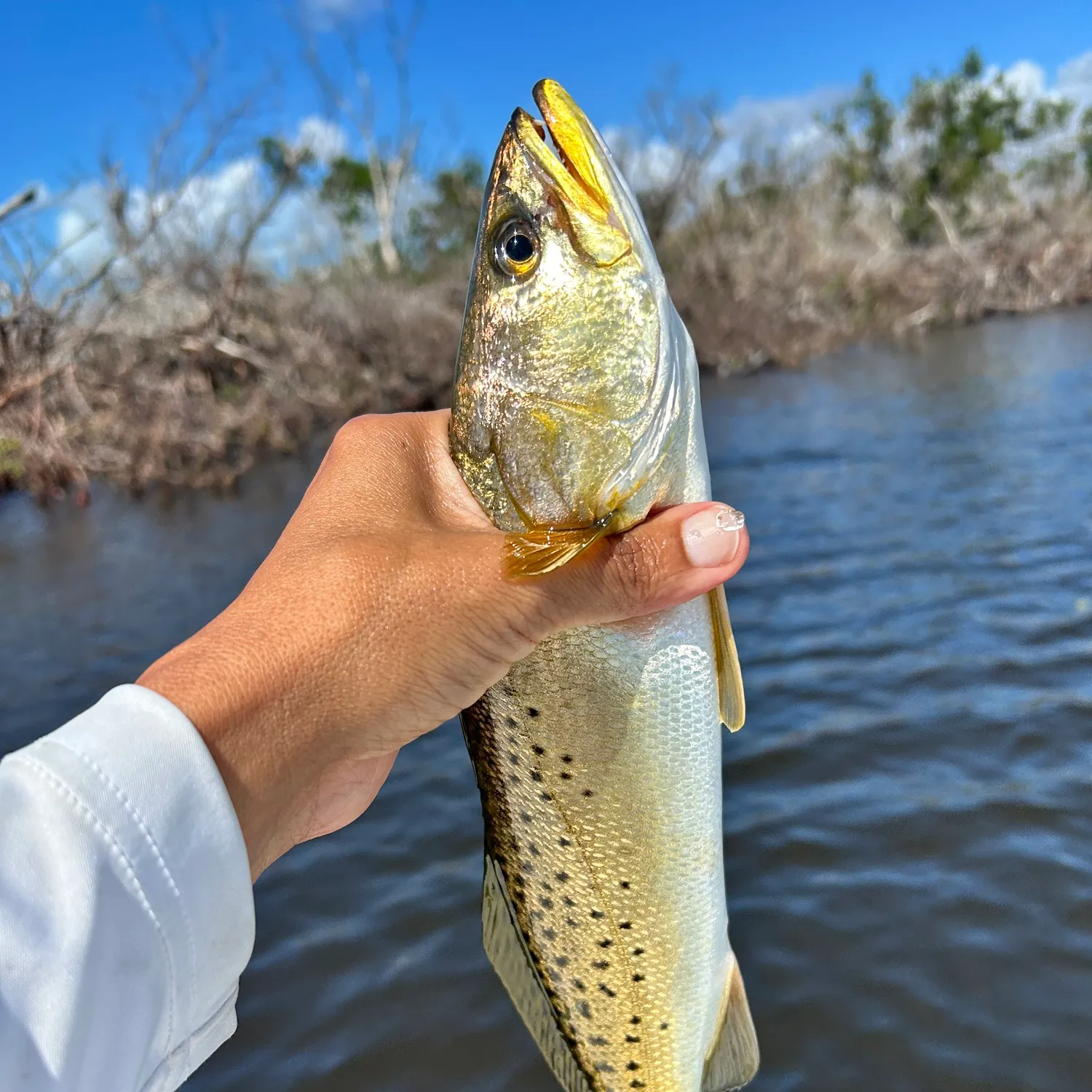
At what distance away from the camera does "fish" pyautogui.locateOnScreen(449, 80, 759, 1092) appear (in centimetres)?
187

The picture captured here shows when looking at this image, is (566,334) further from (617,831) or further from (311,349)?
(311,349)

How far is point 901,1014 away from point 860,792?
1529mm

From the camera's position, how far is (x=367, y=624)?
5.61 ft

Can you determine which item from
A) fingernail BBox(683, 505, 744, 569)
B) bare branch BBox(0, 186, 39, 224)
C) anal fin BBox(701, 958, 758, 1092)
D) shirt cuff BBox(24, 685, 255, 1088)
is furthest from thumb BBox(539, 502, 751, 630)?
bare branch BBox(0, 186, 39, 224)

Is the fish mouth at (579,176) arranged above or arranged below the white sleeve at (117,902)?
above

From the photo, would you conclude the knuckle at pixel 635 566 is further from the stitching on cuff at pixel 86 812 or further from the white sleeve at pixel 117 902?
the stitching on cuff at pixel 86 812

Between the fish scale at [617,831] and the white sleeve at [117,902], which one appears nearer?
the white sleeve at [117,902]

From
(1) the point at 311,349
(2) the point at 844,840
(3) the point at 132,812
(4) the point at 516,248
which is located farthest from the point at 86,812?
(1) the point at 311,349

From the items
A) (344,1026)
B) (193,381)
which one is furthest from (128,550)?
(344,1026)

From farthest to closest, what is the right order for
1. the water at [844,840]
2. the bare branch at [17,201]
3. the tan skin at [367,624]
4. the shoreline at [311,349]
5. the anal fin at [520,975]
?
the shoreline at [311,349]
the bare branch at [17,201]
the water at [844,840]
the anal fin at [520,975]
the tan skin at [367,624]

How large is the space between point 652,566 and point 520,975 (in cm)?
98

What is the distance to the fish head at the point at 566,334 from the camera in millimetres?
1852

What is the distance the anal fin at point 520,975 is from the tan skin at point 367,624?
0.44 m

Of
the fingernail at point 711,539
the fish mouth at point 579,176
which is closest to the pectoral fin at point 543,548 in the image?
the fingernail at point 711,539
